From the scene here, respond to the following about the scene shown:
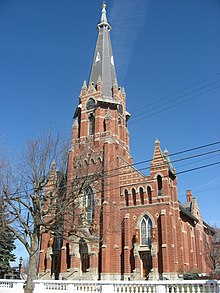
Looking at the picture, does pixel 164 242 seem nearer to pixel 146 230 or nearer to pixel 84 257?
pixel 146 230

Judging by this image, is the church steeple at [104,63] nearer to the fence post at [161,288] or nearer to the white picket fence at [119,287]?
the white picket fence at [119,287]

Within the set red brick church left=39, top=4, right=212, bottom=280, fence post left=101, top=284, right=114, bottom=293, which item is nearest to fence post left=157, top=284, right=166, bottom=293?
fence post left=101, top=284, right=114, bottom=293

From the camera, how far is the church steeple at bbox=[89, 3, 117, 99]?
43.3 m

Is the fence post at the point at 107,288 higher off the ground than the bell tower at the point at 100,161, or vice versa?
the bell tower at the point at 100,161

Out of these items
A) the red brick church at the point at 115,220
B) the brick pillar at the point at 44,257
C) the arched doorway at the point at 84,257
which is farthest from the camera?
the brick pillar at the point at 44,257

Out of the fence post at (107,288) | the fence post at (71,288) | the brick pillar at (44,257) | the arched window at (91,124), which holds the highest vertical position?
the arched window at (91,124)

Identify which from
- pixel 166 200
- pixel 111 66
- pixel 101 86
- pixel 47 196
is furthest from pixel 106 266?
Answer: pixel 111 66

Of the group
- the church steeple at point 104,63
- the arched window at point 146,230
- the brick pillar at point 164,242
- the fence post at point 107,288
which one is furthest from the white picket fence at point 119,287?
the church steeple at point 104,63

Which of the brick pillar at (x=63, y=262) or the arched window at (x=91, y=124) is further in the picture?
the arched window at (x=91, y=124)

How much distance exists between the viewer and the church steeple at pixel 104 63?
4334 centimetres

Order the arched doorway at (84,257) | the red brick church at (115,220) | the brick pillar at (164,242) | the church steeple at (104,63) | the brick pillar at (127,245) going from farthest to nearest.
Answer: the church steeple at (104,63) → the arched doorway at (84,257) → the brick pillar at (127,245) → the red brick church at (115,220) → the brick pillar at (164,242)

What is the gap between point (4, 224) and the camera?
2075cm

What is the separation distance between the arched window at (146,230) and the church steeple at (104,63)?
1787 centimetres

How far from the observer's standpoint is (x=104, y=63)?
45156mm
